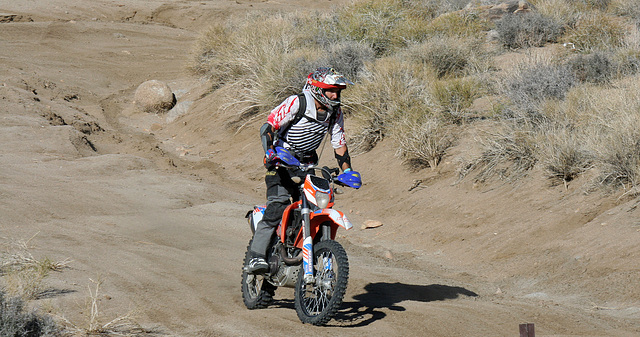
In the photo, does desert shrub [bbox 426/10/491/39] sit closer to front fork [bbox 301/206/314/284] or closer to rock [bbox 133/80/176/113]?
rock [bbox 133/80/176/113]

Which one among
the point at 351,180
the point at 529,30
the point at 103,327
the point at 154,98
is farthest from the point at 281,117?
the point at 154,98

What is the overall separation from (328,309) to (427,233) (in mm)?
5429

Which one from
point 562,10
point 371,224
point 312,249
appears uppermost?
point 312,249

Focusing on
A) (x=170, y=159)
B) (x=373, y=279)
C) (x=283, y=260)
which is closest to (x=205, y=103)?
(x=170, y=159)

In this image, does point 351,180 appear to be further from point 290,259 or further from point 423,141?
point 423,141

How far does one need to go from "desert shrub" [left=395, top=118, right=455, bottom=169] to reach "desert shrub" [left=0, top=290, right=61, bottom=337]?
8.68 metres

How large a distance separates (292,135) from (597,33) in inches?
491

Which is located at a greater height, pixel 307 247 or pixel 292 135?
pixel 292 135

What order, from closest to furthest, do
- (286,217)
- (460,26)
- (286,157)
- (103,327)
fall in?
1. (103,327)
2. (286,157)
3. (286,217)
4. (460,26)

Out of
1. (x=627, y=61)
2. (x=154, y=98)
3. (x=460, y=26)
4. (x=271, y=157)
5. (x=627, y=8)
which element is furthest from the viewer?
(x=154, y=98)

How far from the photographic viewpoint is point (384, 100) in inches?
576

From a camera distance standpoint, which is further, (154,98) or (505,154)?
(154,98)

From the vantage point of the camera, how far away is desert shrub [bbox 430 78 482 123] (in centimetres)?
1351

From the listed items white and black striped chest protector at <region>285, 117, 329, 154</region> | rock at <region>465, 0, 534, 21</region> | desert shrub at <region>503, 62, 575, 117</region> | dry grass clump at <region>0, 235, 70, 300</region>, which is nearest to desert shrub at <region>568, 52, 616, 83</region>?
desert shrub at <region>503, 62, 575, 117</region>
